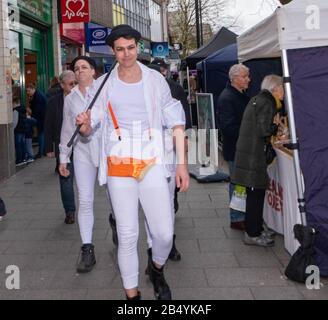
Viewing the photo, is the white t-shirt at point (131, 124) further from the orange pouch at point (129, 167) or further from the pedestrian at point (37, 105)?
the pedestrian at point (37, 105)

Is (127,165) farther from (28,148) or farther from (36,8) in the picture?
(36,8)

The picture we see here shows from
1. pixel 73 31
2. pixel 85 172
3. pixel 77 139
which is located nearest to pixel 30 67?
pixel 73 31

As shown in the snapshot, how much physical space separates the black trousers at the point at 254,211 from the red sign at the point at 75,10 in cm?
1070

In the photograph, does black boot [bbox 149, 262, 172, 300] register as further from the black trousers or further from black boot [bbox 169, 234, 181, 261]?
the black trousers

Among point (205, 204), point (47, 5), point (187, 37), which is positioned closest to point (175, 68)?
point (187, 37)

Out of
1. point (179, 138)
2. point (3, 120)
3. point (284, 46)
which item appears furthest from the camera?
point (3, 120)

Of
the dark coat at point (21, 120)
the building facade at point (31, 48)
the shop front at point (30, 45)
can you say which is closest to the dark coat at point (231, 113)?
the building facade at point (31, 48)

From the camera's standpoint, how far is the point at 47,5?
14.6 metres

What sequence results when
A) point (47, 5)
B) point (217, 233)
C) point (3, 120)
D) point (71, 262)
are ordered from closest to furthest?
point (71, 262) → point (217, 233) → point (3, 120) → point (47, 5)

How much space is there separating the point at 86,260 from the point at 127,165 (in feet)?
5.00

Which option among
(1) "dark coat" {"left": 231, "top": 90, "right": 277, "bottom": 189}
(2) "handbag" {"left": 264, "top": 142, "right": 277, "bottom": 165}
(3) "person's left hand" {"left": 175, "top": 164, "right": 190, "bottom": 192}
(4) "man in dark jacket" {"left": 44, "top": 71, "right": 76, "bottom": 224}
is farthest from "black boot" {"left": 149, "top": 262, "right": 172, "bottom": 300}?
(4) "man in dark jacket" {"left": 44, "top": 71, "right": 76, "bottom": 224}

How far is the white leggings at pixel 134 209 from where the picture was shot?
3609mm

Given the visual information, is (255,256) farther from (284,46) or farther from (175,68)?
(175,68)
